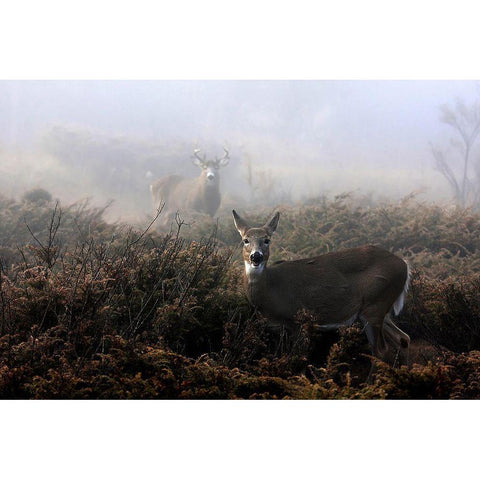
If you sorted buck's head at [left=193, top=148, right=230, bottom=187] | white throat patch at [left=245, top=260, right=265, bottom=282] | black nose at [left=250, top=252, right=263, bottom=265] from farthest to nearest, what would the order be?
buck's head at [left=193, top=148, right=230, bottom=187] → white throat patch at [left=245, top=260, right=265, bottom=282] → black nose at [left=250, top=252, right=263, bottom=265]

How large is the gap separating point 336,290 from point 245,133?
1105 cm

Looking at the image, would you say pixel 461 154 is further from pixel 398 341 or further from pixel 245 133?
pixel 398 341

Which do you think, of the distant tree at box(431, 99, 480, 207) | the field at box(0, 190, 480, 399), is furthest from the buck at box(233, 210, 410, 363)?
the distant tree at box(431, 99, 480, 207)

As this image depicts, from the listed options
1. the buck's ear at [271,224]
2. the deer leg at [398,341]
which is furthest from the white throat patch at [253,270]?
the deer leg at [398,341]

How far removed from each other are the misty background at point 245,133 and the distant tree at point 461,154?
182mm

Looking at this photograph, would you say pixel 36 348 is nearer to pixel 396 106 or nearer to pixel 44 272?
pixel 44 272

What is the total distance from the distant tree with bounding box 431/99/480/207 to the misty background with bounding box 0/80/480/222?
182 mm

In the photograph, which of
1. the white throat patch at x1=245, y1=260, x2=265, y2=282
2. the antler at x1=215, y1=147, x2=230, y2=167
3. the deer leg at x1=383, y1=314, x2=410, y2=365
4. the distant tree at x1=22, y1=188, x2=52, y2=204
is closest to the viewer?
the white throat patch at x1=245, y1=260, x2=265, y2=282

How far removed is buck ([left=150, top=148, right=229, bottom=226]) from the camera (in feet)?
48.8

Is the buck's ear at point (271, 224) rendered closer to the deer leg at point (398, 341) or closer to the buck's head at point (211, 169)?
the deer leg at point (398, 341)

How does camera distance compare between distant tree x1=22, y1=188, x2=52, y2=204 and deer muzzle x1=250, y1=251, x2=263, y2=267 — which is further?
distant tree x1=22, y1=188, x2=52, y2=204

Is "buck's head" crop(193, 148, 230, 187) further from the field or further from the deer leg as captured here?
the deer leg

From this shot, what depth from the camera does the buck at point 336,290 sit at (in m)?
5.35

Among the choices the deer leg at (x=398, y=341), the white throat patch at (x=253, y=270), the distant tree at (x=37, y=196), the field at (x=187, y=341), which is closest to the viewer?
the field at (x=187, y=341)
